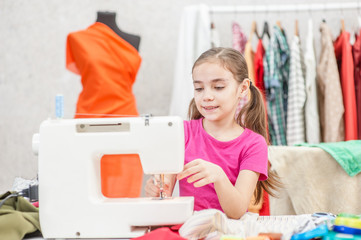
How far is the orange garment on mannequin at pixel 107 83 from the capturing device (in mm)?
2314

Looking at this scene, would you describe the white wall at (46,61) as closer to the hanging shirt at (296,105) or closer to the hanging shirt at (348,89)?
the hanging shirt at (296,105)

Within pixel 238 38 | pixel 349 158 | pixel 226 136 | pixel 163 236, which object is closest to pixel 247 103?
pixel 226 136

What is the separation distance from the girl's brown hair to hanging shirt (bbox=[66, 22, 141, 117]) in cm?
86

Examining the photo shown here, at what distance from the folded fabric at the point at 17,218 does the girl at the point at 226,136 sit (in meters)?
0.32

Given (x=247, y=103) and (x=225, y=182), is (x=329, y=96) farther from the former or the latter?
(x=225, y=182)

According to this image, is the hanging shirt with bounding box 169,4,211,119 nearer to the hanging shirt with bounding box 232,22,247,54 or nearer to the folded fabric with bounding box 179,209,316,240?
the hanging shirt with bounding box 232,22,247,54

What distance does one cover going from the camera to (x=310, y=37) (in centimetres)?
277

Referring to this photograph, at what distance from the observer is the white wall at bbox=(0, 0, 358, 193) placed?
329 centimetres

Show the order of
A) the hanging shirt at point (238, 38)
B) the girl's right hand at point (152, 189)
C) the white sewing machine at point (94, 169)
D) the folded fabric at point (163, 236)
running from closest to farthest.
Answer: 1. the folded fabric at point (163, 236)
2. the white sewing machine at point (94, 169)
3. the girl's right hand at point (152, 189)
4. the hanging shirt at point (238, 38)

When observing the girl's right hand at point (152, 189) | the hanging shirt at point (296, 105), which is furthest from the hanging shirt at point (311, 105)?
the girl's right hand at point (152, 189)

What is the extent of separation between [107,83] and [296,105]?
1.11 m

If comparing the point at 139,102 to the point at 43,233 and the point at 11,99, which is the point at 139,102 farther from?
the point at 43,233

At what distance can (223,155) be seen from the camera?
1.40m

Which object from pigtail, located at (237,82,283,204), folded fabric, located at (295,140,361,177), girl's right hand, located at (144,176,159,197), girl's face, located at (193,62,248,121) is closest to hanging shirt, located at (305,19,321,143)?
folded fabric, located at (295,140,361,177)
